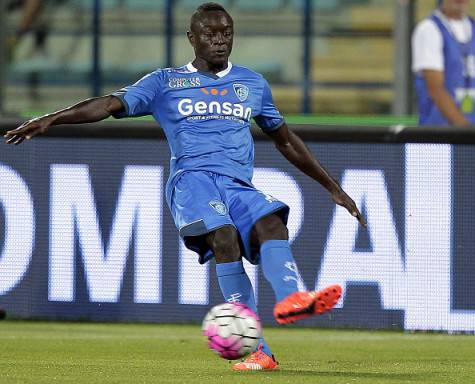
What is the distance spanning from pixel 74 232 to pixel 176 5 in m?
5.94

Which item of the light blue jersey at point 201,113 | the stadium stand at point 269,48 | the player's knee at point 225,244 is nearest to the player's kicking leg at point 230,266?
the player's knee at point 225,244

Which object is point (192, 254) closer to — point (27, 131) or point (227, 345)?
point (227, 345)

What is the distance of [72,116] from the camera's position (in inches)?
244

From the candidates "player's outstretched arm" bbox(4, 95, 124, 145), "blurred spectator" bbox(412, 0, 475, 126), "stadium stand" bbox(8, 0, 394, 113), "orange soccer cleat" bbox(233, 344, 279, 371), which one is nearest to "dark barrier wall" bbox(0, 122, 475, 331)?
"blurred spectator" bbox(412, 0, 475, 126)

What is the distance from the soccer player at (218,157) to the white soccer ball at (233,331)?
7.9 inches

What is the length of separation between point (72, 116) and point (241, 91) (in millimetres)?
924

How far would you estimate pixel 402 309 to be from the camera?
927cm

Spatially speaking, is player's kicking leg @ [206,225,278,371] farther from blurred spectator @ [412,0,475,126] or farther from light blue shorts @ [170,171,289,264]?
blurred spectator @ [412,0,475,126]

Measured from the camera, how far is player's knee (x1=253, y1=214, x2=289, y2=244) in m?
6.31

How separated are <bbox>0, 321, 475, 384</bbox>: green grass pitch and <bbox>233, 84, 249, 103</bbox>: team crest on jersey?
1.35 metres

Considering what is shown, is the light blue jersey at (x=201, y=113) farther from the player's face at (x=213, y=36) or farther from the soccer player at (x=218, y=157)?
the player's face at (x=213, y=36)

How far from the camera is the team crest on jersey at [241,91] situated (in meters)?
6.66

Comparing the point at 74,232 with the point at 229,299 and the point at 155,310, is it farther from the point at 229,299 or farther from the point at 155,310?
the point at 229,299

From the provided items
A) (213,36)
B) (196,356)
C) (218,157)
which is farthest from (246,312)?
(196,356)
